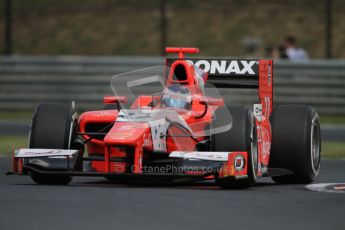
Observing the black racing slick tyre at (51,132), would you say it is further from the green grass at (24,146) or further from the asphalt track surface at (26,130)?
the asphalt track surface at (26,130)

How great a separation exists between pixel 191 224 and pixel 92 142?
369 cm

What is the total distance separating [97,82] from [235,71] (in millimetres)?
10478

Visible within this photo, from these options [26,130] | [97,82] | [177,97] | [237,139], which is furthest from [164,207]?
[97,82]

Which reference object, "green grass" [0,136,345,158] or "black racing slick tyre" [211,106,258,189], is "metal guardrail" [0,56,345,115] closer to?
"green grass" [0,136,345,158]

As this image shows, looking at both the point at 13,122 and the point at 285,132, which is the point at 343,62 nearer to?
the point at 13,122

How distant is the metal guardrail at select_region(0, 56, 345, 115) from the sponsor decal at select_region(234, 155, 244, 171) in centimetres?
1182

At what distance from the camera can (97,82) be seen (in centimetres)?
2386

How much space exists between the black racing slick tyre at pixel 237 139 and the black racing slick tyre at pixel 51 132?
1491 millimetres

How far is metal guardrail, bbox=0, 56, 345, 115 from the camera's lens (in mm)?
23453

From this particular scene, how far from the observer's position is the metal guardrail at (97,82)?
23.5m

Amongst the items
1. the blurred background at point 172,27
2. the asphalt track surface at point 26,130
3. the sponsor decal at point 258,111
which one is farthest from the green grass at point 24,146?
the blurred background at point 172,27

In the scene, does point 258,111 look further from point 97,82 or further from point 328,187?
point 97,82

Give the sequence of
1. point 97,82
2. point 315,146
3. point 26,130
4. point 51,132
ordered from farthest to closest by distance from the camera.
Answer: point 97,82 < point 26,130 < point 315,146 < point 51,132

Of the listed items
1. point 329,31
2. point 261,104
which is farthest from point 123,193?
point 329,31
